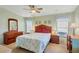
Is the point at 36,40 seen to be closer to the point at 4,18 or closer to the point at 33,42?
the point at 33,42

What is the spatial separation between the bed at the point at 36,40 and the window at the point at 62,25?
200 millimetres

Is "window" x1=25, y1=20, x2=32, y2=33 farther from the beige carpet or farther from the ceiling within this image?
the beige carpet

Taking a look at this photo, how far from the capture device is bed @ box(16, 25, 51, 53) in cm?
162

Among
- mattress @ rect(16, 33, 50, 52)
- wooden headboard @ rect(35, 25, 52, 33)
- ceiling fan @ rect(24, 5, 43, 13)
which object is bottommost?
mattress @ rect(16, 33, 50, 52)

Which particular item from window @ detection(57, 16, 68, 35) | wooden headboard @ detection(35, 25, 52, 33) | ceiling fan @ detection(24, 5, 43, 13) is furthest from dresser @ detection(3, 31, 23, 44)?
window @ detection(57, 16, 68, 35)

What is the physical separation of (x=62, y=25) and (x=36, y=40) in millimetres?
582

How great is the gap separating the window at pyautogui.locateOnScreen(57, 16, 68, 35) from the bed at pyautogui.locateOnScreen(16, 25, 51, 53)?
200mm

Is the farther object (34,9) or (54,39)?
(54,39)

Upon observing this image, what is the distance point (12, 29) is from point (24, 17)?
1.12ft

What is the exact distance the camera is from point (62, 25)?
1687 millimetres

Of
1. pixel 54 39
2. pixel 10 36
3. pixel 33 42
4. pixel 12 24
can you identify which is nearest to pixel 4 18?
pixel 12 24

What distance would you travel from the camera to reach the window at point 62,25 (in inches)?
64.8
